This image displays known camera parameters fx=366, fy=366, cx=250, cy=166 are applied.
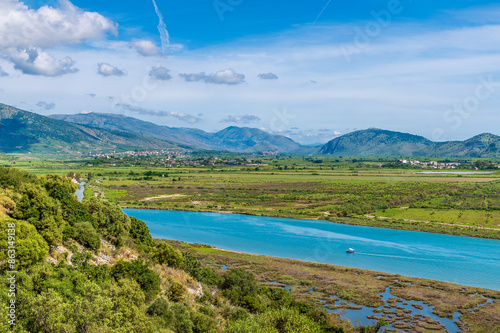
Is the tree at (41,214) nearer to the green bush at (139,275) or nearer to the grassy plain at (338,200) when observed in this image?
the green bush at (139,275)

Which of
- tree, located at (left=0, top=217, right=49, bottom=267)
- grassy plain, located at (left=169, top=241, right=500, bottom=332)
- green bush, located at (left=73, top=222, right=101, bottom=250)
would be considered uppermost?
tree, located at (left=0, top=217, right=49, bottom=267)

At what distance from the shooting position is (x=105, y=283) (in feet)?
62.3

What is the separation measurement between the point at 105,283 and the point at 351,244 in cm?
3806

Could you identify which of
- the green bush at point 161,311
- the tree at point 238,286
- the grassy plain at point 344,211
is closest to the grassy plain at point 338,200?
the grassy plain at point 344,211

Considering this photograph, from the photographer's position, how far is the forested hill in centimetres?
1332

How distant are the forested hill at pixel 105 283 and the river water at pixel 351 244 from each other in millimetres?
14586

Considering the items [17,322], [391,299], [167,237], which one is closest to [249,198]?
[167,237]

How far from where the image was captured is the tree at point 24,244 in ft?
57.1

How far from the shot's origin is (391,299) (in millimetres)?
31625

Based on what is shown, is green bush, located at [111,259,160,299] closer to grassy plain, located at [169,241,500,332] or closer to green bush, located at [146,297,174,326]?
green bush, located at [146,297,174,326]

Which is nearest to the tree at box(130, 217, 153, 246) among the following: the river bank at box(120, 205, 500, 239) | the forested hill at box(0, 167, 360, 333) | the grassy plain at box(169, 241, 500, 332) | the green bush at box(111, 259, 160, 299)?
the forested hill at box(0, 167, 360, 333)

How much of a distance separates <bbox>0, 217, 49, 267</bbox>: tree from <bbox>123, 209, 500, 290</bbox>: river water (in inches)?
1231

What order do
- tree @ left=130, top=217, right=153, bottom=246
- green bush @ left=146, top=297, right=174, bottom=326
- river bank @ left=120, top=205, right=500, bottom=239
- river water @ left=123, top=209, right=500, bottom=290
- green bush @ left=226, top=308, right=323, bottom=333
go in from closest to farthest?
green bush @ left=226, top=308, right=323, bottom=333, green bush @ left=146, top=297, right=174, bottom=326, tree @ left=130, top=217, right=153, bottom=246, river water @ left=123, top=209, right=500, bottom=290, river bank @ left=120, top=205, right=500, bottom=239

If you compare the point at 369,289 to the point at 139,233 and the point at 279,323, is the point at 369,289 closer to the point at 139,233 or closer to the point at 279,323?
the point at 279,323
